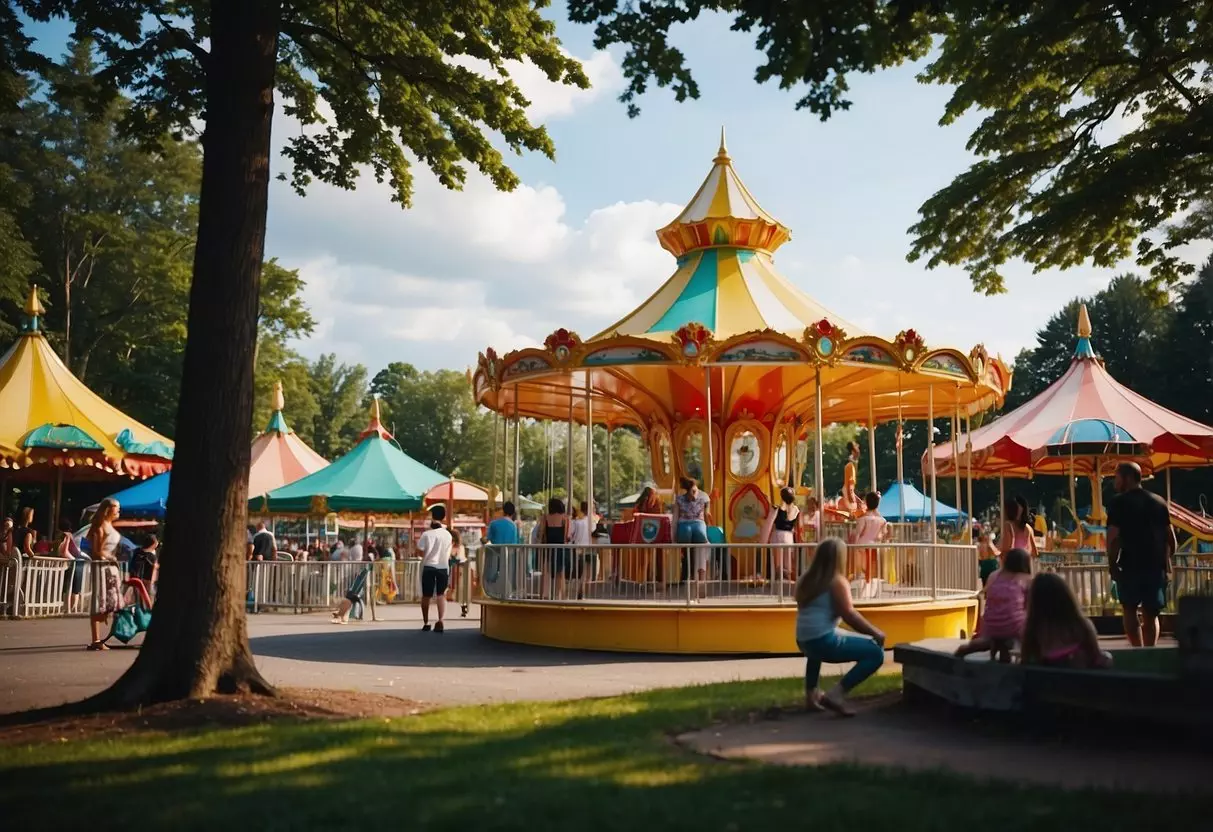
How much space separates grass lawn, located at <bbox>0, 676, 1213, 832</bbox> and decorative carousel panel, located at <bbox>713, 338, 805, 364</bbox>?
26.5ft

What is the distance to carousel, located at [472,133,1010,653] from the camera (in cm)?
1504

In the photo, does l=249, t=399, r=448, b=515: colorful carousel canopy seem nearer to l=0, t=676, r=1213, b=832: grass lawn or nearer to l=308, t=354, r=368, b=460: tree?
l=0, t=676, r=1213, b=832: grass lawn

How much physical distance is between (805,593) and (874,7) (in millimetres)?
4460

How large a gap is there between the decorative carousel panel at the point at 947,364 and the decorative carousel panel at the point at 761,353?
2.11 meters

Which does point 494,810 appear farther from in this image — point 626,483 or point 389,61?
point 626,483

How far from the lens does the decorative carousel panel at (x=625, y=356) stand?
1614 centimetres

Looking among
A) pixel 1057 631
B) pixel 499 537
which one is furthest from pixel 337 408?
pixel 1057 631

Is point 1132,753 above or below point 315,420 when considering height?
below

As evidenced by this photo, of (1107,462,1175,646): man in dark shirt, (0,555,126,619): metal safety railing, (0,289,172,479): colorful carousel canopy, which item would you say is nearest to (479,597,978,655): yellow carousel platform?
(1107,462,1175,646): man in dark shirt

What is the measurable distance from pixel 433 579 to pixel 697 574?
5.14 meters

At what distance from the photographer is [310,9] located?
39.7 feet

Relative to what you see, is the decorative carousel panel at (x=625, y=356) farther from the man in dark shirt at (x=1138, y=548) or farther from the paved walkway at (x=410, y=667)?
the man in dark shirt at (x=1138, y=548)

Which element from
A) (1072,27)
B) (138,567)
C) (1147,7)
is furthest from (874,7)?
(138,567)

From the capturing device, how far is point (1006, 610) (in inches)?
339
